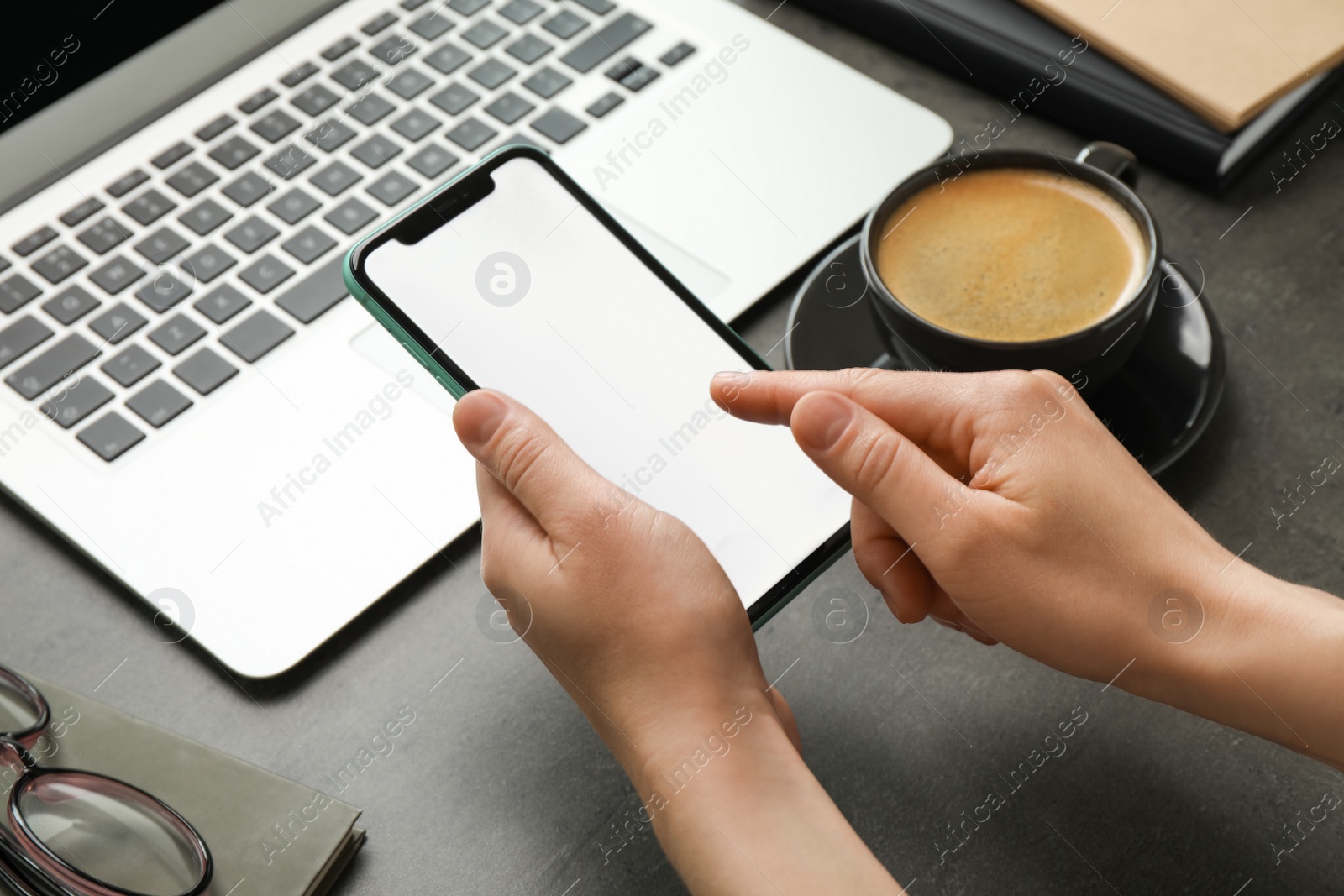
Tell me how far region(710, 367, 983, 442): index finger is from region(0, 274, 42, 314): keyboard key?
507 mm

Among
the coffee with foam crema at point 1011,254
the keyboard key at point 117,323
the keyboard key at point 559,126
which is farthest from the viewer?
the keyboard key at point 559,126

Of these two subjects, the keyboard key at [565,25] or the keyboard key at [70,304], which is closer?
the keyboard key at [70,304]

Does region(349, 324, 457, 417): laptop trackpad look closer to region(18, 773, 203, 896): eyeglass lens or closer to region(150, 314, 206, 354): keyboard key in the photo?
region(150, 314, 206, 354): keyboard key

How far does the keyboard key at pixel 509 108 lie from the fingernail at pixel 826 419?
1.42ft

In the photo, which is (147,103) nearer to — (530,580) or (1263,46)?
(530,580)

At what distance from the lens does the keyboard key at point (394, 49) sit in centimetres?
85

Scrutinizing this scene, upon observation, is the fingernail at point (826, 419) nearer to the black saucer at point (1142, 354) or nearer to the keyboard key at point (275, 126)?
the black saucer at point (1142, 354)

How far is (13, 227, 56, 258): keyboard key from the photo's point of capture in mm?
743

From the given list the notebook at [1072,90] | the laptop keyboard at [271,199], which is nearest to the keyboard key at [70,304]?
the laptop keyboard at [271,199]

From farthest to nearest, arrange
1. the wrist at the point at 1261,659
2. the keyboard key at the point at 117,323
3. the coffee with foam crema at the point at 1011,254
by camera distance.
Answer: the keyboard key at the point at 117,323 < the coffee with foam crema at the point at 1011,254 < the wrist at the point at 1261,659

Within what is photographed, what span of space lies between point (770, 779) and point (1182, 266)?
19.3 inches

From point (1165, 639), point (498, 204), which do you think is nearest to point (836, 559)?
point (1165, 639)

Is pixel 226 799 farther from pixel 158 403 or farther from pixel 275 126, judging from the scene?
pixel 275 126

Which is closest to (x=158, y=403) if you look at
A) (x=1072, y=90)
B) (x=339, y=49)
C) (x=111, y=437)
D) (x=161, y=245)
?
(x=111, y=437)
